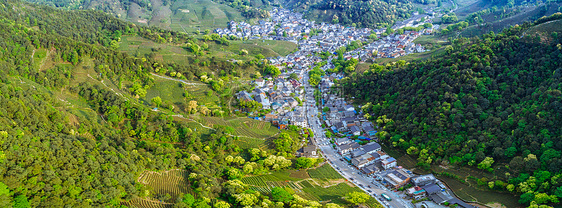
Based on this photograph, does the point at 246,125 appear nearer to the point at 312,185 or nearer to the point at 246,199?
the point at 312,185

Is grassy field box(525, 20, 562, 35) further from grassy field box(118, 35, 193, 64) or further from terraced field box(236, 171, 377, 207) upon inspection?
grassy field box(118, 35, 193, 64)

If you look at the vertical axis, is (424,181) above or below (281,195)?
below

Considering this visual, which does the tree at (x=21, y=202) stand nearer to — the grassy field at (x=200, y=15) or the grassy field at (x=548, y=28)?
the grassy field at (x=548, y=28)

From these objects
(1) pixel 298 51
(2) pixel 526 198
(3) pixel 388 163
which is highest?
(2) pixel 526 198

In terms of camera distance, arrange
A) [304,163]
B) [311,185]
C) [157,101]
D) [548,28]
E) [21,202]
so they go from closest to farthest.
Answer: [21,202]
[311,185]
[304,163]
[548,28]
[157,101]

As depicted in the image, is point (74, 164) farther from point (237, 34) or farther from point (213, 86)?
point (237, 34)

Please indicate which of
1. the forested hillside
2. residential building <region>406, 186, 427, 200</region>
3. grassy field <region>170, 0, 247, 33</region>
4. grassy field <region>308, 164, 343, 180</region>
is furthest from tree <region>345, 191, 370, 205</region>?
the forested hillside

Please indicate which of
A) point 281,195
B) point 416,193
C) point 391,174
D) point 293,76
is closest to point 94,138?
point 281,195
